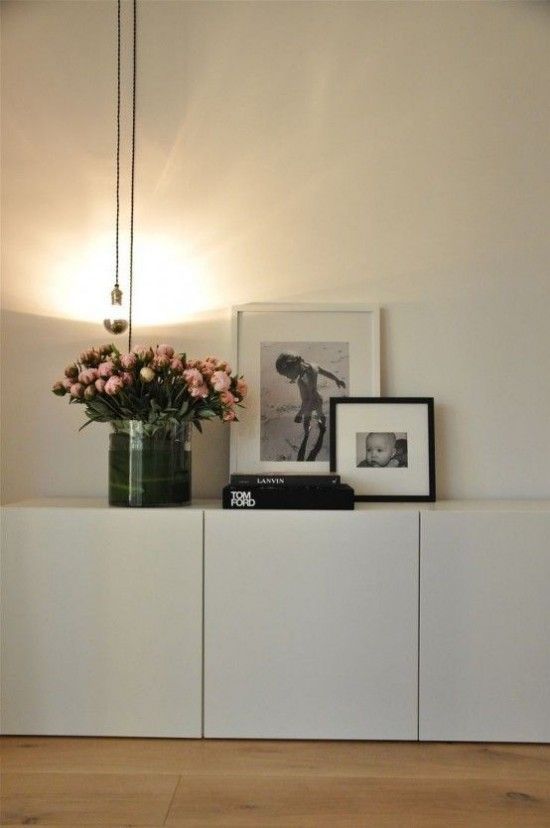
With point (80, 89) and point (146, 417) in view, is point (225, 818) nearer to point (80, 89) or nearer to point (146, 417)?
point (146, 417)

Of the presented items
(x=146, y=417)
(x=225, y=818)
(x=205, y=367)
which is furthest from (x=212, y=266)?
(x=225, y=818)

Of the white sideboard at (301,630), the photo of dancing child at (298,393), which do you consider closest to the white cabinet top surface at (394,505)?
the white sideboard at (301,630)

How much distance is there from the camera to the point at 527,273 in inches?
97.3

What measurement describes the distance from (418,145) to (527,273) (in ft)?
1.71

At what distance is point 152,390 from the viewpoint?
2.17 metres

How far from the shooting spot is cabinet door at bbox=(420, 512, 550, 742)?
6.75ft

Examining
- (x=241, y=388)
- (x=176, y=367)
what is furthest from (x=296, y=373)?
(x=176, y=367)

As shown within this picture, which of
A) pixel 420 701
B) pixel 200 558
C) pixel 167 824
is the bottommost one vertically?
pixel 167 824

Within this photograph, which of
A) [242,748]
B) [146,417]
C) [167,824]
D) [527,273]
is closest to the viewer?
[167,824]

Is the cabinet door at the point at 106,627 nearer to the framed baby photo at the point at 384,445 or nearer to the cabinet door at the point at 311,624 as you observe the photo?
the cabinet door at the point at 311,624

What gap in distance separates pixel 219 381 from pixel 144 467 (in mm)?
→ 308

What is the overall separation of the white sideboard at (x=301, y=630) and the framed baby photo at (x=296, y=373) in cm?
38

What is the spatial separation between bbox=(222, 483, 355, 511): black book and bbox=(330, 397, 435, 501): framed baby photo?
0.93 ft

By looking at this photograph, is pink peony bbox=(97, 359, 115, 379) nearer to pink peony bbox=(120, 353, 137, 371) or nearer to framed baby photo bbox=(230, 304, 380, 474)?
pink peony bbox=(120, 353, 137, 371)
